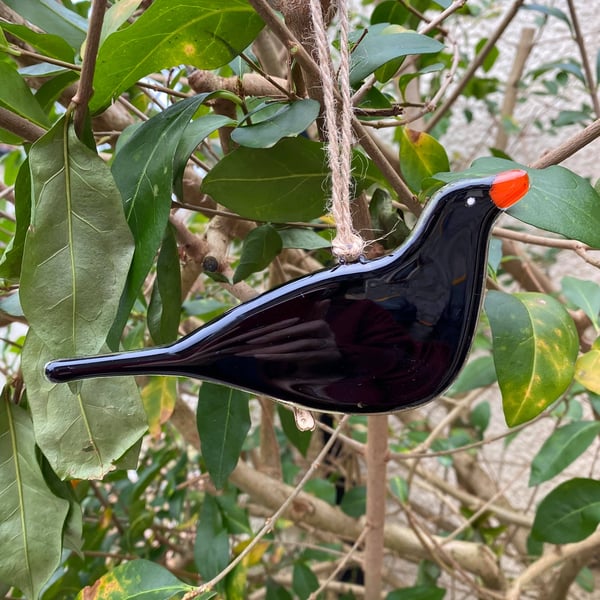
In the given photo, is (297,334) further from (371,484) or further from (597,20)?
(597,20)

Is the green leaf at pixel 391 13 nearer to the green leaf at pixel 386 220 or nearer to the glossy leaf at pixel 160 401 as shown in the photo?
the green leaf at pixel 386 220

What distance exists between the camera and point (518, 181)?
23 centimetres

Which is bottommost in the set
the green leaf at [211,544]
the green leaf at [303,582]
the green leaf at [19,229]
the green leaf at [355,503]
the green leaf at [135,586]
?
the green leaf at [303,582]

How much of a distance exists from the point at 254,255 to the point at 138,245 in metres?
0.14

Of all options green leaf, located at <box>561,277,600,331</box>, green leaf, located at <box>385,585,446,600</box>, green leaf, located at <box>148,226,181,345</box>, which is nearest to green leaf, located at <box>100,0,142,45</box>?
green leaf, located at <box>148,226,181,345</box>

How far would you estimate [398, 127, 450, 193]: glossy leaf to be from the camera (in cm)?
39

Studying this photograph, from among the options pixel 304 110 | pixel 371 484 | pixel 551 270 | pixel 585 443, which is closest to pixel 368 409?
pixel 304 110

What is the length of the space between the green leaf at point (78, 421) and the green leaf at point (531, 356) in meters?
0.22

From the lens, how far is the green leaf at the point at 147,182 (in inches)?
11.5

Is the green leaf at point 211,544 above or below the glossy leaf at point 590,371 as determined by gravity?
below

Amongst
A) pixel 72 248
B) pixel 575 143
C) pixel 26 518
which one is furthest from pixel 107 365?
pixel 575 143

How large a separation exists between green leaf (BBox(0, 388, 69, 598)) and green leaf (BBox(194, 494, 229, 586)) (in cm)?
28

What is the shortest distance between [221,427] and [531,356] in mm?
242

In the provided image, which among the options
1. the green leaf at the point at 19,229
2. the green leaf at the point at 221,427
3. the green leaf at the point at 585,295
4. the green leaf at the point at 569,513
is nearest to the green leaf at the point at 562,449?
the green leaf at the point at 569,513
